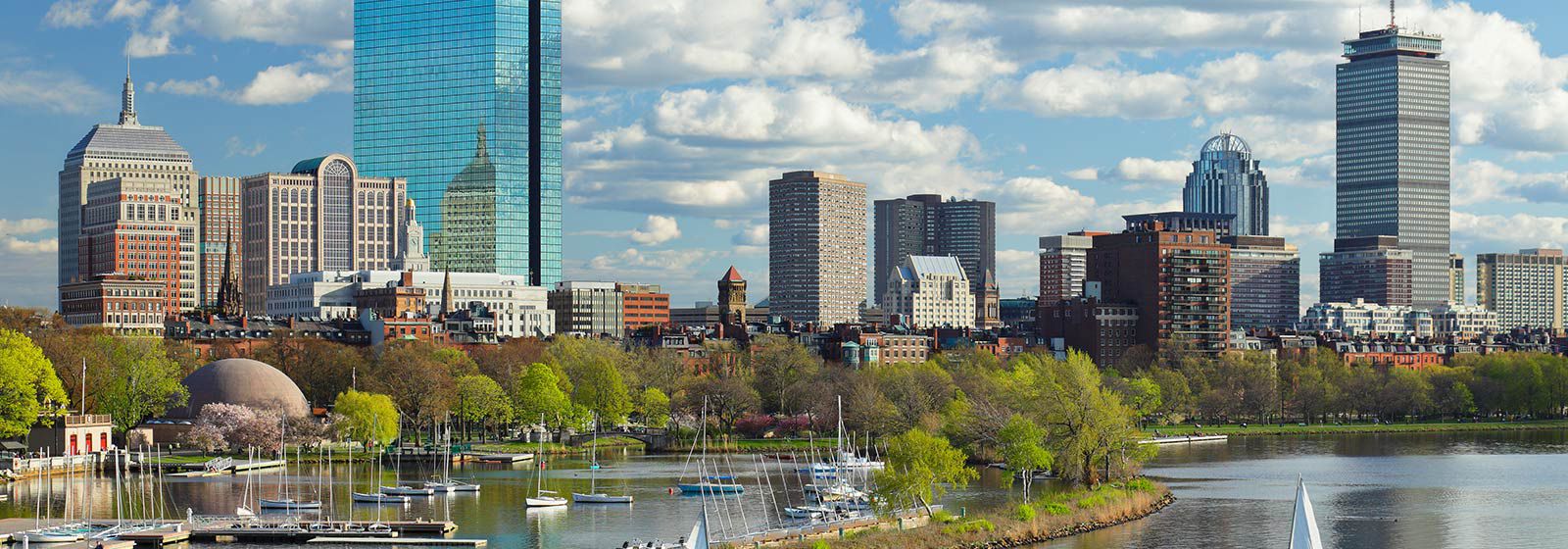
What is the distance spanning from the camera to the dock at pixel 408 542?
→ 95.7 m

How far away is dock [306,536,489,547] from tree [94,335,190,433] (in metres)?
63.3

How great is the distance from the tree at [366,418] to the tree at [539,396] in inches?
652

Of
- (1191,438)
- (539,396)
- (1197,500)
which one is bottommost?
(1191,438)

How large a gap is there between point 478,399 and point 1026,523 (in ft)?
255

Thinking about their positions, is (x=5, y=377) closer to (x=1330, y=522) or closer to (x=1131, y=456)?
(x=1131, y=456)

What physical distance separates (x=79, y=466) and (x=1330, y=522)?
3269 inches

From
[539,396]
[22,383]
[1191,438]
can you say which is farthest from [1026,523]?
[1191,438]

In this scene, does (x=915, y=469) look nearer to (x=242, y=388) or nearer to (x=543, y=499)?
(x=543, y=499)

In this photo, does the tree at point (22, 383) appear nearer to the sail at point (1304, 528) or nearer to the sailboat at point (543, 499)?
the sailboat at point (543, 499)

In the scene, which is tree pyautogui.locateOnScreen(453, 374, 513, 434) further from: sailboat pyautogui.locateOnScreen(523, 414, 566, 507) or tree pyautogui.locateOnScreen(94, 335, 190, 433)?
sailboat pyautogui.locateOnScreen(523, 414, 566, 507)

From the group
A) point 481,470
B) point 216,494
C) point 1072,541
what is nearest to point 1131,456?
point 1072,541

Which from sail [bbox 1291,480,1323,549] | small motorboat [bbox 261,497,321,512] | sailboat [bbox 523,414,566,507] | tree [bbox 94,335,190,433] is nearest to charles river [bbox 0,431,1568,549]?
sailboat [bbox 523,414,566,507]

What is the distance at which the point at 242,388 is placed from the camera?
16075 centimetres

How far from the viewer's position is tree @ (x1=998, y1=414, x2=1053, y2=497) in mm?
117938
